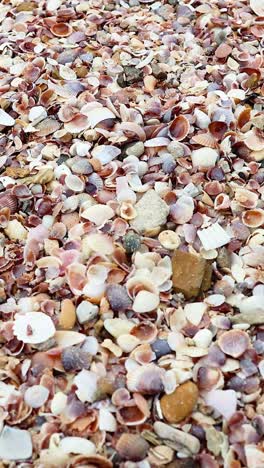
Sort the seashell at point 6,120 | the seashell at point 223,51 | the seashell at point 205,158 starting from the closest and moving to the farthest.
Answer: the seashell at point 205,158 → the seashell at point 6,120 → the seashell at point 223,51

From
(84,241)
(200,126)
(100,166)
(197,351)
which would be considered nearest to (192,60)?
(200,126)

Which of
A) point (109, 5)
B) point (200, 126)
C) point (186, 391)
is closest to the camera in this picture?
point (186, 391)

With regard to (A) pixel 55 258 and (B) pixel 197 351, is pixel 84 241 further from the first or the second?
(B) pixel 197 351

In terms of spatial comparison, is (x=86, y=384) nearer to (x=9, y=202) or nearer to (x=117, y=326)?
(x=117, y=326)

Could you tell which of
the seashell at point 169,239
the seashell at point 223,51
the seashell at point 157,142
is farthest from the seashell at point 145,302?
the seashell at point 223,51

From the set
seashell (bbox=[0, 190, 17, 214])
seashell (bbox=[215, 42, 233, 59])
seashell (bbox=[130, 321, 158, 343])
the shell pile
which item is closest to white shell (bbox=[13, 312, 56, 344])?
the shell pile

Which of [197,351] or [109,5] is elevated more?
[109,5]

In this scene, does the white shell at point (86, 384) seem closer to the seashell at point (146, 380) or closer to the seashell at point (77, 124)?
the seashell at point (146, 380)

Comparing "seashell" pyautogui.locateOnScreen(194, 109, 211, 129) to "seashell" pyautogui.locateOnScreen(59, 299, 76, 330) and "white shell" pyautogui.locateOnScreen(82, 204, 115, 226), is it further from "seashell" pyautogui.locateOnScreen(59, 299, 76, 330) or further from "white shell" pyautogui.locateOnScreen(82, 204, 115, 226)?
"seashell" pyautogui.locateOnScreen(59, 299, 76, 330)
